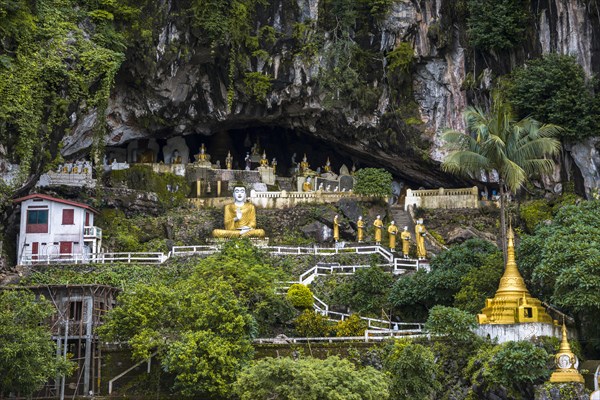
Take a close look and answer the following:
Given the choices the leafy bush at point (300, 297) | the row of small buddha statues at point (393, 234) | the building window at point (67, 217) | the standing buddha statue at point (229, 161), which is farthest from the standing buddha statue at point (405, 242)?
the standing buddha statue at point (229, 161)

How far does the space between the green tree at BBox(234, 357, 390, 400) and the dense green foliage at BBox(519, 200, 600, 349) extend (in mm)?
5783

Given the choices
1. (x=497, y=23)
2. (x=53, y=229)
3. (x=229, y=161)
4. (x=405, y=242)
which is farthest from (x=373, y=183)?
(x=53, y=229)

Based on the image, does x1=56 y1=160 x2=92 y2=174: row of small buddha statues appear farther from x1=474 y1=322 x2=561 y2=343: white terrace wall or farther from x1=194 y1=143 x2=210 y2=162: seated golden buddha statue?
x1=474 y1=322 x2=561 y2=343: white terrace wall

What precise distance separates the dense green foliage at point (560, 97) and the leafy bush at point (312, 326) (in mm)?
14434

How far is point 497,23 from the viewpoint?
155 ft

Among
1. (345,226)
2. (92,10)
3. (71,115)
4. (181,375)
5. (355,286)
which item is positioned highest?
(92,10)

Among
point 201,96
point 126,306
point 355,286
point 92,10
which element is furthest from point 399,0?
point 126,306

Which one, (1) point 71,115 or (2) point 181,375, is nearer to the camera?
(2) point 181,375

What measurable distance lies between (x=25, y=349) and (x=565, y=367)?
13.7 meters

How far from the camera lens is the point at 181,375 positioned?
31.5m

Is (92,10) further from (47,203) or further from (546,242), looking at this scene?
(546,242)

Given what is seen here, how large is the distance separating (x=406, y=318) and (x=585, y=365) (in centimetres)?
706

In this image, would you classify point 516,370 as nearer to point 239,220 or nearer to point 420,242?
point 420,242

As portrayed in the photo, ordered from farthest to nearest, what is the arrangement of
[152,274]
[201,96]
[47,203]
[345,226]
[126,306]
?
[201,96], [345,226], [47,203], [152,274], [126,306]
